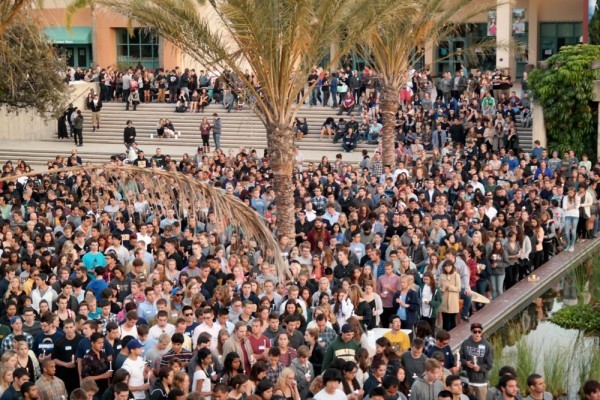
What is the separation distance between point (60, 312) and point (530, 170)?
15.9m

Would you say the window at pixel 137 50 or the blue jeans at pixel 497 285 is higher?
the window at pixel 137 50

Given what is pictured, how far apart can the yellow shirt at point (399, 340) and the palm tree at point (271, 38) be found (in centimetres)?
674

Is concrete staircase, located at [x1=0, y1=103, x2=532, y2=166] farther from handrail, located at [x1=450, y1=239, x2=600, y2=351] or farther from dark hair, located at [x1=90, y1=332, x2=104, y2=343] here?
dark hair, located at [x1=90, y1=332, x2=104, y2=343]

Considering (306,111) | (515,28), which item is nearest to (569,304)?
(306,111)

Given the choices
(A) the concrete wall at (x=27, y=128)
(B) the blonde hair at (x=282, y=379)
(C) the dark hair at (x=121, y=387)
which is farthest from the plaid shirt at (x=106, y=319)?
(A) the concrete wall at (x=27, y=128)

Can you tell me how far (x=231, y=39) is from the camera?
23.2 m

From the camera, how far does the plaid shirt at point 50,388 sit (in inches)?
537

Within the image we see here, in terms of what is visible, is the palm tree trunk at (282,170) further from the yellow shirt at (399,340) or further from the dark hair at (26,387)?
the dark hair at (26,387)

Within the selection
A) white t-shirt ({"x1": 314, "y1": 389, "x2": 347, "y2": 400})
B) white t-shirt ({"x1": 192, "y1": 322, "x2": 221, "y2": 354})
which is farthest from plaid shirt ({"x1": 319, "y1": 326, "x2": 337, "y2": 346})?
white t-shirt ({"x1": 314, "y1": 389, "x2": 347, "y2": 400})

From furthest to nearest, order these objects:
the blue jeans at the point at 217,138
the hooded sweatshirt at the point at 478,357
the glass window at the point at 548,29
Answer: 1. the glass window at the point at 548,29
2. the blue jeans at the point at 217,138
3. the hooded sweatshirt at the point at 478,357

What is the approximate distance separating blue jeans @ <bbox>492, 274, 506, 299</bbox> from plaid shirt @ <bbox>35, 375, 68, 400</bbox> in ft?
33.0

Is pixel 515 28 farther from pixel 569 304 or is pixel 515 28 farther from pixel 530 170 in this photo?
pixel 569 304

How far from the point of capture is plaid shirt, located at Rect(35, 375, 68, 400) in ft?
44.7

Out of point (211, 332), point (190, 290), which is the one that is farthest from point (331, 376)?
point (190, 290)
